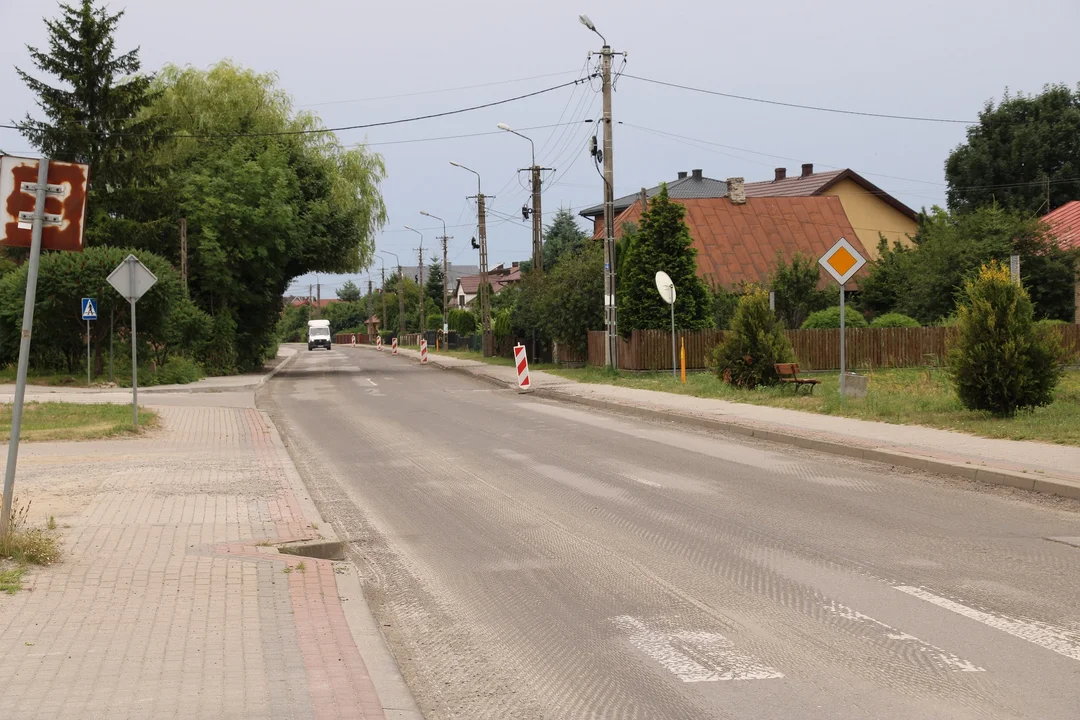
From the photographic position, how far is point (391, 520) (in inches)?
376

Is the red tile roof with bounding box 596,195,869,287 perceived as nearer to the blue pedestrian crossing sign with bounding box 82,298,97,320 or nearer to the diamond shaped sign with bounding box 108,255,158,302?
the blue pedestrian crossing sign with bounding box 82,298,97,320

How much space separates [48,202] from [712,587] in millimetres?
5309

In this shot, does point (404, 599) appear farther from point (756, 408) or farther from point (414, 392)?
point (414, 392)

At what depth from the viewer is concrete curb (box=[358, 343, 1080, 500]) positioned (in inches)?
399

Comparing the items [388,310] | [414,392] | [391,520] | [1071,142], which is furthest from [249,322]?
[388,310]

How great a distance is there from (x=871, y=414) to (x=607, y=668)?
12.9 meters

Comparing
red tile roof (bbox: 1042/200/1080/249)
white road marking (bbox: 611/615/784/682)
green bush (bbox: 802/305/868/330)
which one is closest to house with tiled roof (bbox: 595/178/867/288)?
red tile roof (bbox: 1042/200/1080/249)

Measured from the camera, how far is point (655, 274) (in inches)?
1264

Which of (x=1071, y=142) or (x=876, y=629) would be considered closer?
(x=876, y=629)

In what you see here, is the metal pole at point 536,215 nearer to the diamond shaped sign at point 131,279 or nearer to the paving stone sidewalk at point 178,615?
the diamond shaped sign at point 131,279

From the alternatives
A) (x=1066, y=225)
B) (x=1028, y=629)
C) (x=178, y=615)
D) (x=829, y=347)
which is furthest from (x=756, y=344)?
(x=1066, y=225)

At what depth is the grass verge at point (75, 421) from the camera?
16031 mm

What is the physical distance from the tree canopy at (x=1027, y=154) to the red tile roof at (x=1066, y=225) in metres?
11.1

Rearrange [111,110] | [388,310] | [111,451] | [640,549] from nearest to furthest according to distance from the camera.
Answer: [640,549] → [111,451] → [111,110] → [388,310]
